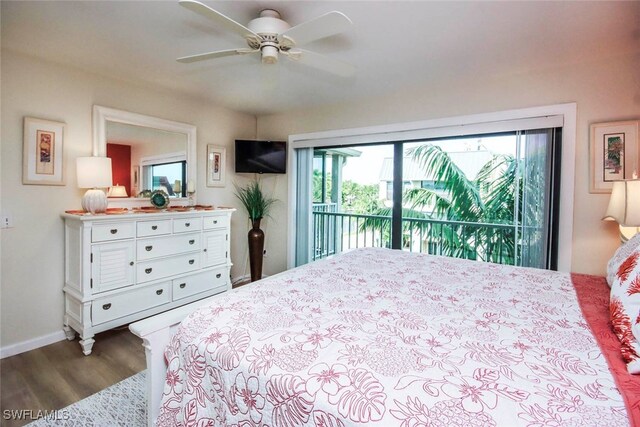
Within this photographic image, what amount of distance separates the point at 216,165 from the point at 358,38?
7.81ft

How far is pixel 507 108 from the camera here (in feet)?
8.76

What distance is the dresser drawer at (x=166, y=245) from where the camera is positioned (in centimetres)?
271

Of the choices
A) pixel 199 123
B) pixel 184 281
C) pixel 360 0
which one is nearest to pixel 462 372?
pixel 360 0

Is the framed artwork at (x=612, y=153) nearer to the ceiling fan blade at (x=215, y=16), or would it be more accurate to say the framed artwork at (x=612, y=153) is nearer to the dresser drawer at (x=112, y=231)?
the ceiling fan blade at (x=215, y=16)

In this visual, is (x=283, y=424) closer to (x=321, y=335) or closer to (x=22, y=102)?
(x=321, y=335)

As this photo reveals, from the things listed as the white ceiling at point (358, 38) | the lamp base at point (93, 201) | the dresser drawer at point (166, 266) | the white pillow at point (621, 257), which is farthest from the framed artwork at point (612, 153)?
the lamp base at point (93, 201)

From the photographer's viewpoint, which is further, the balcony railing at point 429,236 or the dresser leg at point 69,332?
the balcony railing at point 429,236

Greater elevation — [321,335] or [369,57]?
[369,57]

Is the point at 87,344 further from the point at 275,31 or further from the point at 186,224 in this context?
the point at 275,31

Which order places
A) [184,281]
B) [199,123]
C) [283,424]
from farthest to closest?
1. [199,123]
2. [184,281]
3. [283,424]

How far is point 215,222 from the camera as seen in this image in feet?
11.0

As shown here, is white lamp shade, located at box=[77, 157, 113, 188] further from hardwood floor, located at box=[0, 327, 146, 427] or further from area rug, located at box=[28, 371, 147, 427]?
area rug, located at box=[28, 371, 147, 427]

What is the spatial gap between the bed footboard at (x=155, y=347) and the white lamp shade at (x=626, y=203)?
8.65ft

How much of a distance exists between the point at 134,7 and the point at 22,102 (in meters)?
1.39
